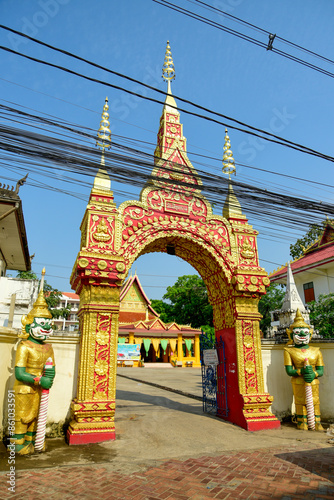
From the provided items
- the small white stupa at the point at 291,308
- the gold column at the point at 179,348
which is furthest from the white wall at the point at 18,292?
the gold column at the point at 179,348

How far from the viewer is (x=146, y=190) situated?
27.1ft

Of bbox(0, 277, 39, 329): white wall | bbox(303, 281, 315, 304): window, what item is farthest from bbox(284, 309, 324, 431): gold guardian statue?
bbox(303, 281, 315, 304): window

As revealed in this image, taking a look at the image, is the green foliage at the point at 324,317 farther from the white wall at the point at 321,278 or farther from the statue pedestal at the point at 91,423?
the statue pedestal at the point at 91,423

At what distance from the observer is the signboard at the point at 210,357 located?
8.61 m

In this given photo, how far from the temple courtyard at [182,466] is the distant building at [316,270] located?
13.7 meters

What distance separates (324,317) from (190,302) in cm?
1960

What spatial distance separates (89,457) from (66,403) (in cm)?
168

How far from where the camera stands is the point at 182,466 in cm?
504

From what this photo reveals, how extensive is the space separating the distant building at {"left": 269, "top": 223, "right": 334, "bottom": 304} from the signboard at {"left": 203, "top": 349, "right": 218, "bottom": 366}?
41.4 ft

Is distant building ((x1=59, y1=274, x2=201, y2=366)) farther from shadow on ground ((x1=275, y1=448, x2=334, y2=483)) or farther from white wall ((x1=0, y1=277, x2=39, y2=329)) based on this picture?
shadow on ground ((x1=275, y1=448, x2=334, y2=483))

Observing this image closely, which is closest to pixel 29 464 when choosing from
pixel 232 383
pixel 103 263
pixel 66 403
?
pixel 66 403

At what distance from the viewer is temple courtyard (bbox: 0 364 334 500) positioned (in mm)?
4113

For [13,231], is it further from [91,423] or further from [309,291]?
[309,291]

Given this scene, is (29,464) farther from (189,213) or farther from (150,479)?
(189,213)
